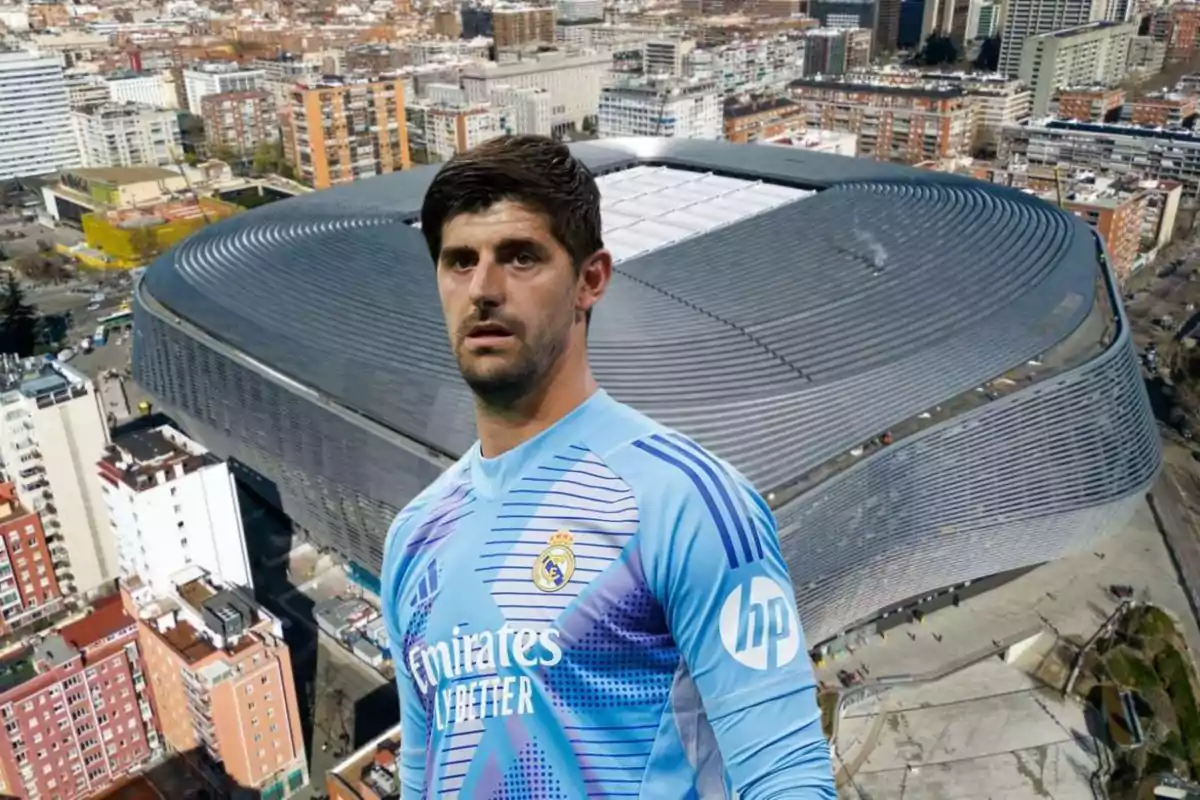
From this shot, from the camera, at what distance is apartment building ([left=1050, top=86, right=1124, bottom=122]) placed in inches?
2012

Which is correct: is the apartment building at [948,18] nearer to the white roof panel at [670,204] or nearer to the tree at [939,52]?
the tree at [939,52]

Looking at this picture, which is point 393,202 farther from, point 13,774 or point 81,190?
point 81,190

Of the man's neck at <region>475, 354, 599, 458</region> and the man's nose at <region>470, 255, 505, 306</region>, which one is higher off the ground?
the man's nose at <region>470, 255, 505, 306</region>

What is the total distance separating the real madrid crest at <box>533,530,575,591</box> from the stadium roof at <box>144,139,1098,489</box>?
13.0m

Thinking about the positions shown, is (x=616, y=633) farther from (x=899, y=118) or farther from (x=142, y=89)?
(x=142, y=89)

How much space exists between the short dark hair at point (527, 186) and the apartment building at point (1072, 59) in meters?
61.6

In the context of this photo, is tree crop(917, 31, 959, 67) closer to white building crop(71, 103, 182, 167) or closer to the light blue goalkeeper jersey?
white building crop(71, 103, 182, 167)

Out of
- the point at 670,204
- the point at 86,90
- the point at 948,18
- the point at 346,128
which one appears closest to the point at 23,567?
the point at 670,204

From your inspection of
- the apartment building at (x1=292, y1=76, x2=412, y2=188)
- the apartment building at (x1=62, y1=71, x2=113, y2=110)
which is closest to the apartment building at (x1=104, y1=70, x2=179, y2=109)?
the apartment building at (x1=62, y1=71, x2=113, y2=110)

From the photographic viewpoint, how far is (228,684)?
1437 centimetres

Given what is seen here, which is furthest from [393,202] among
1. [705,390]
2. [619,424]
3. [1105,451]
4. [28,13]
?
[28,13]

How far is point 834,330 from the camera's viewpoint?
1694 cm

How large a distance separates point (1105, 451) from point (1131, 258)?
68.9ft

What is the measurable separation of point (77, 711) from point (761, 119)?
42.0 m
